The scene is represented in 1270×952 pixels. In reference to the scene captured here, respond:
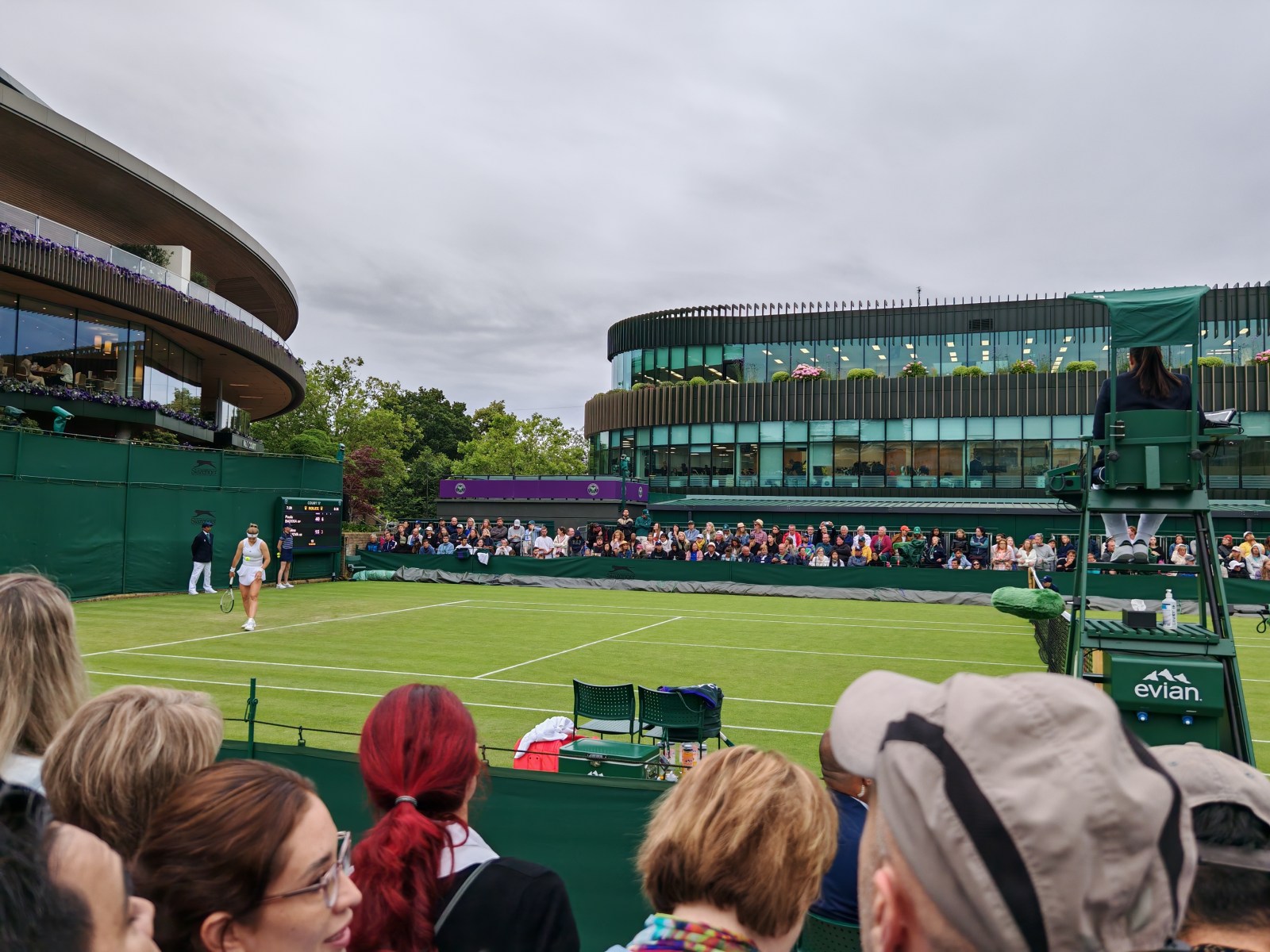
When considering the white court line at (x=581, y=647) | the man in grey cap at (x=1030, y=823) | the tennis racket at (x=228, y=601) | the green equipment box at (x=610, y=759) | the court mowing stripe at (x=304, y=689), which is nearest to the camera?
the man in grey cap at (x=1030, y=823)

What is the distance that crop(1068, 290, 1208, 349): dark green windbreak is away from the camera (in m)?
6.90

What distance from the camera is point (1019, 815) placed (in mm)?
1193

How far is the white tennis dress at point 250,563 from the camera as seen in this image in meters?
18.9

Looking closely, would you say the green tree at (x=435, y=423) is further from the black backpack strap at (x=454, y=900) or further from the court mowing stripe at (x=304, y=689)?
the black backpack strap at (x=454, y=900)

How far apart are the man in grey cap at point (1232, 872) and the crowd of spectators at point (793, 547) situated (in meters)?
27.6

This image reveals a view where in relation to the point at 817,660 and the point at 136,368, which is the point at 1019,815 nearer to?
the point at 817,660

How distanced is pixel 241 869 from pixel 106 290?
3233 cm

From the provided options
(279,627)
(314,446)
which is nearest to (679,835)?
(279,627)

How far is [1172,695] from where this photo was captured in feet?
20.9

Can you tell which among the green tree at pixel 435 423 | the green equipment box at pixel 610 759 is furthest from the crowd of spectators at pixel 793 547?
the green tree at pixel 435 423

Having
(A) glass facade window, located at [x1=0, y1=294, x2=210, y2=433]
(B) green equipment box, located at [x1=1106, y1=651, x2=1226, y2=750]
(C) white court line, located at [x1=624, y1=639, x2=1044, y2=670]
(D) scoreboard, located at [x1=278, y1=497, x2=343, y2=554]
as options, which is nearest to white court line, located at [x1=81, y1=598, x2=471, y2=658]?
(C) white court line, located at [x1=624, y1=639, x2=1044, y2=670]

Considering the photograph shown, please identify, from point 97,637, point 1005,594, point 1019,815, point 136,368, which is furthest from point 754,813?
point 136,368

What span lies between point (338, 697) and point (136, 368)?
26241mm

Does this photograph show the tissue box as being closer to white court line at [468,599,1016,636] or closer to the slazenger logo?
the slazenger logo
